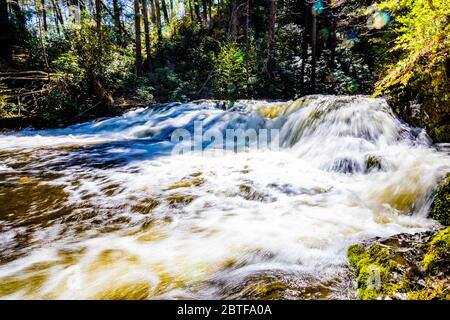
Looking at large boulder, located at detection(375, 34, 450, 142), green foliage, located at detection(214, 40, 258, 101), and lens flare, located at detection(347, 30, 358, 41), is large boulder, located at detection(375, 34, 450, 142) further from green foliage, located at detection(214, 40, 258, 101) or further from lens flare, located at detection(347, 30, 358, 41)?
lens flare, located at detection(347, 30, 358, 41)

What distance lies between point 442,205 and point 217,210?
95.7 inches

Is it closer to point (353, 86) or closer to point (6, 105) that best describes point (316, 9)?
point (353, 86)

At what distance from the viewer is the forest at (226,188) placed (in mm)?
2162

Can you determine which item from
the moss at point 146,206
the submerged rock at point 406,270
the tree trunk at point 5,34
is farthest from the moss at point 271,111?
the tree trunk at point 5,34

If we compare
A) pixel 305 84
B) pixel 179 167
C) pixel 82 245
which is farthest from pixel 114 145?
pixel 305 84

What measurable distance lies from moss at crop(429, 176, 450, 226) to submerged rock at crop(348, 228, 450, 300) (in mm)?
923

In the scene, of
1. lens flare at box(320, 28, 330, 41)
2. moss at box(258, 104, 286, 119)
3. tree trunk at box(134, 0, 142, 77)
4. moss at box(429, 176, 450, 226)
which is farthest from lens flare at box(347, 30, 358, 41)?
moss at box(429, 176, 450, 226)

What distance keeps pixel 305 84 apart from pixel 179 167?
1237 centimetres

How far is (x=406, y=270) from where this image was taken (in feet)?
5.98

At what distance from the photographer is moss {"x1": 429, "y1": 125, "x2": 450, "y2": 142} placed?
5371 mm

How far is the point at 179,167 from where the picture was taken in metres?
5.64

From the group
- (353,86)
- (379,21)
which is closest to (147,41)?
(353,86)

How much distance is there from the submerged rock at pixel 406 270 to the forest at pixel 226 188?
0.01m

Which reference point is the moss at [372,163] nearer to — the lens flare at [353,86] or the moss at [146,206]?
the moss at [146,206]
